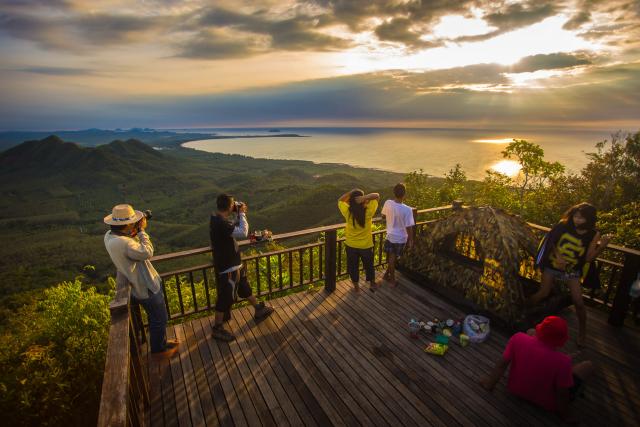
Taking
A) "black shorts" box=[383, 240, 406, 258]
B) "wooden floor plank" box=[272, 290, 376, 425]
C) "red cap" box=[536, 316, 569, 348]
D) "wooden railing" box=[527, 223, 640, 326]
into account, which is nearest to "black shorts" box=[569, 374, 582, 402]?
"red cap" box=[536, 316, 569, 348]

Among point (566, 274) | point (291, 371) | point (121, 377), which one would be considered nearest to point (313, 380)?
point (291, 371)

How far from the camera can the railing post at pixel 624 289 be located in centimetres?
431

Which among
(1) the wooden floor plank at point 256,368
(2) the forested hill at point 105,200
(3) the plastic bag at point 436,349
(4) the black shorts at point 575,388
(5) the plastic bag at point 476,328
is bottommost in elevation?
(2) the forested hill at point 105,200

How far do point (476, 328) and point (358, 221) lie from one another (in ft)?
7.77

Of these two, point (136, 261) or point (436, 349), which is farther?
point (436, 349)

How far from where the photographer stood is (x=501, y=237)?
4590mm

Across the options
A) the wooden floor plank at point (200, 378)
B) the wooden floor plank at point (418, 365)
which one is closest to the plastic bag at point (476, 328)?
the wooden floor plank at point (418, 365)

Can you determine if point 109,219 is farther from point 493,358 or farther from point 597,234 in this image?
point 597,234

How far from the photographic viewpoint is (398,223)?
5.44 m

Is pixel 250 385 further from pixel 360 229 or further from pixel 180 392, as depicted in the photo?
pixel 360 229

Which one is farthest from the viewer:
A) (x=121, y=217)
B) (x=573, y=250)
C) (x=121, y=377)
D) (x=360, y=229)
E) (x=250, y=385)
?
(x=360, y=229)

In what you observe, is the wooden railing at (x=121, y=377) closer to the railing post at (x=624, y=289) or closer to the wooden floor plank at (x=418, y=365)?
the wooden floor plank at (x=418, y=365)

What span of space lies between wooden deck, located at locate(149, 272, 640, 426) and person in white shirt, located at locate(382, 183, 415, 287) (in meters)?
1.18

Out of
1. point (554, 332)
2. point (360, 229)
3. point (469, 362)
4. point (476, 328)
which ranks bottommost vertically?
point (469, 362)
